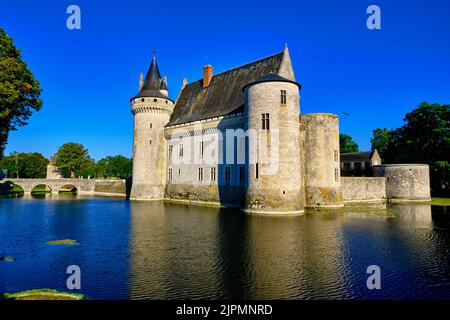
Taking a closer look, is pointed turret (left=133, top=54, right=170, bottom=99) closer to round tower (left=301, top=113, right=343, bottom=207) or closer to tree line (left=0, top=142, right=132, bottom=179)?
round tower (left=301, top=113, right=343, bottom=207)

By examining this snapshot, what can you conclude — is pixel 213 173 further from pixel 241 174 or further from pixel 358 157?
pixel 358 157

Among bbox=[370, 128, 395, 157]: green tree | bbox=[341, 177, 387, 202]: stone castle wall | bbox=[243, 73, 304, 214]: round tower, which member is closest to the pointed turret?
bbox=[243, 73, 304, 214]: round tower

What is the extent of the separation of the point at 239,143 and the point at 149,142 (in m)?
12.4

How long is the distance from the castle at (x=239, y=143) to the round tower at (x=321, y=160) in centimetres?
8

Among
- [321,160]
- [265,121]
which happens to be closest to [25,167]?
[265,121]

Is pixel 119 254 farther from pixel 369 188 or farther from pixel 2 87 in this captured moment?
pixel 369 188

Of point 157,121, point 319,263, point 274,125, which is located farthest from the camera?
point 157,121

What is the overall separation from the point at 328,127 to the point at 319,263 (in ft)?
59.8

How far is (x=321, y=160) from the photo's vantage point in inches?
985

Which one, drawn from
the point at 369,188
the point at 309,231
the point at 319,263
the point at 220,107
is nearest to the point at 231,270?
the point at 319,263

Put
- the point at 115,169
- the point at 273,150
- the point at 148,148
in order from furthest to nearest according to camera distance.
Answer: the point at 115,169 < the point at 148,148 < the point at 273,150

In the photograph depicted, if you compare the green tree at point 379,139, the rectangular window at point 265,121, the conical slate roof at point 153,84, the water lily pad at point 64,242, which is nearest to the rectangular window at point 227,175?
the rectangular window at point 265,121

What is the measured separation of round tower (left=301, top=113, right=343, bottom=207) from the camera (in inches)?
976

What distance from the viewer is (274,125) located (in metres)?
21.8
